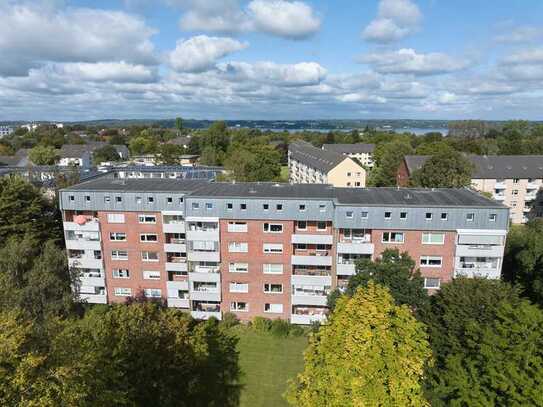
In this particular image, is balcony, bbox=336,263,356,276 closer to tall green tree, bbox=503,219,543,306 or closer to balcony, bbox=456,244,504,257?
balcony, bbox=456,244,504,257

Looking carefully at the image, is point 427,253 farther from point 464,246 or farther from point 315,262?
point 315,262

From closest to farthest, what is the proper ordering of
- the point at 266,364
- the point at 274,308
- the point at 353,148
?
the point at 266,364, the point at 274,308, the point at 353,148

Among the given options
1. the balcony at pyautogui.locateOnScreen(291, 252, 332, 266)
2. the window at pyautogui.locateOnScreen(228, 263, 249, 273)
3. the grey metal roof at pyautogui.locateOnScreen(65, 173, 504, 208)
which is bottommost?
the window at pyautogui.locateOnScreen(228, 263, 249, 273)

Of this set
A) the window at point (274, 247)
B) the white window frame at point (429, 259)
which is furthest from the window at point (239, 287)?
the white window frame at point (429, 259)

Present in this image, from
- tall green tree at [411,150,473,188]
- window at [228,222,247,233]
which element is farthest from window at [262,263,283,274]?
tall green tree at [411,150,473,188]

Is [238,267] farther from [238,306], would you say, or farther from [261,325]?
[261,325]

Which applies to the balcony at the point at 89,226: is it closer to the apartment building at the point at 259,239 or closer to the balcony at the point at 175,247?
the apartment building at the point at 259,239

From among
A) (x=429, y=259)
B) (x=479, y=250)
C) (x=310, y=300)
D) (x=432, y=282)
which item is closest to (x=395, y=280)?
(x=429, y=259)
